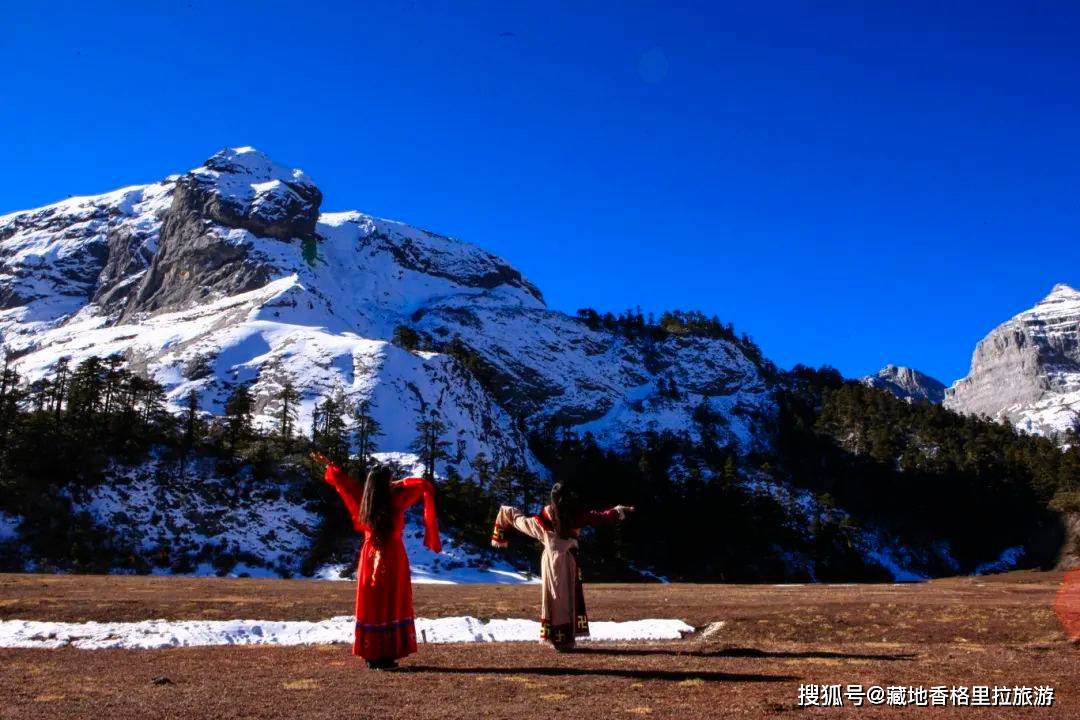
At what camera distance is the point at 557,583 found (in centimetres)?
1354

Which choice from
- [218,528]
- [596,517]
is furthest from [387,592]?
[218,528]

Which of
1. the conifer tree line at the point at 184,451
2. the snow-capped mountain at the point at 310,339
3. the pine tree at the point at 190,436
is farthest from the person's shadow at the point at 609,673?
the snow-capped mountain at the point at 310,339

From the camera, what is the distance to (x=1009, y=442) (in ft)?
472

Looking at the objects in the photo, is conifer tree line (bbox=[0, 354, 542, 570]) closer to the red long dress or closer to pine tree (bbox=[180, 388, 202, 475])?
pine tree (bbox=[180, 388, 202, 475])

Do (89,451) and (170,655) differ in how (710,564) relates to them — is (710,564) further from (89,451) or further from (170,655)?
(170,655)

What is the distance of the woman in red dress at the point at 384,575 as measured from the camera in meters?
11.7

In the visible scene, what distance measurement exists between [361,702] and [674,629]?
36.3 ft

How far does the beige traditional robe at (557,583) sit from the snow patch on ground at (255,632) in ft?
10.2

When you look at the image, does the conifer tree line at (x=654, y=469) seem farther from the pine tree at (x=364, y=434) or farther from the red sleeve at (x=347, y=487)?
the red sleeve at (x=347, y=487)

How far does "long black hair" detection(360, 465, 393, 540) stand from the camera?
1210cm

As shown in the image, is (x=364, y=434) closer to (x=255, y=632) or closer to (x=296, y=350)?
(x=296, y=350)

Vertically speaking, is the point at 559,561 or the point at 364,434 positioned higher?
the point at 364,434

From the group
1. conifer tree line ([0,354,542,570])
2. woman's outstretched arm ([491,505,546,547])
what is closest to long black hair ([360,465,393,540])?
woman's outstretched arm ([491,505,546,547])

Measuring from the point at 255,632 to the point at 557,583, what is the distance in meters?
7.47
